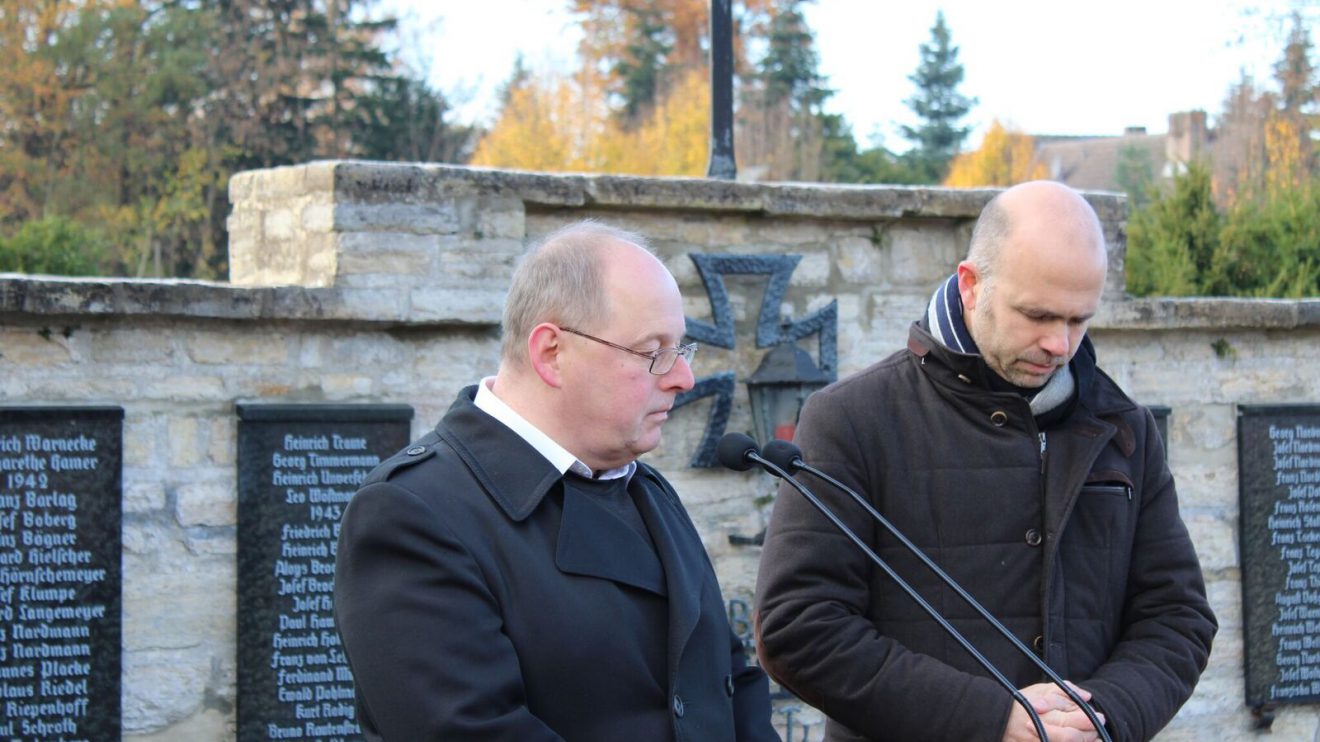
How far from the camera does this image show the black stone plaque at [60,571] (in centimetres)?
419

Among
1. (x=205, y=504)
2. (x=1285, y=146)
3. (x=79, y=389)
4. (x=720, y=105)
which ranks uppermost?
(x=1285, y=146)

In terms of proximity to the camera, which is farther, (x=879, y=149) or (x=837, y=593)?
(x=879, y=149)

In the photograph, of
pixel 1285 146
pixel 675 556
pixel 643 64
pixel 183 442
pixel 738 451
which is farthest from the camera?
pixel 643 64

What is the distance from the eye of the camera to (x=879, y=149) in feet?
104

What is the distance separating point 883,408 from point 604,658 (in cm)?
100

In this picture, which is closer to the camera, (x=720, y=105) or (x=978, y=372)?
(x=978, y=372)

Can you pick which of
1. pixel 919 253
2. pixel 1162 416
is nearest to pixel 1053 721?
pixel 919 253

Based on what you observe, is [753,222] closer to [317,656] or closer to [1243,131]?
[317,656]

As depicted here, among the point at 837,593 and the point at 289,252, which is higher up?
the point at 289,252

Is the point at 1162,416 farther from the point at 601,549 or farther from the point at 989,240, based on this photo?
the point at 601,549

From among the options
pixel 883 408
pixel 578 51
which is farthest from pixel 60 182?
pixel 883 408

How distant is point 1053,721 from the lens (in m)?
2.64

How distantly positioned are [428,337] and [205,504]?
0.90 m

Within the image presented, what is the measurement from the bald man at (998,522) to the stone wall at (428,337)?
222cm
